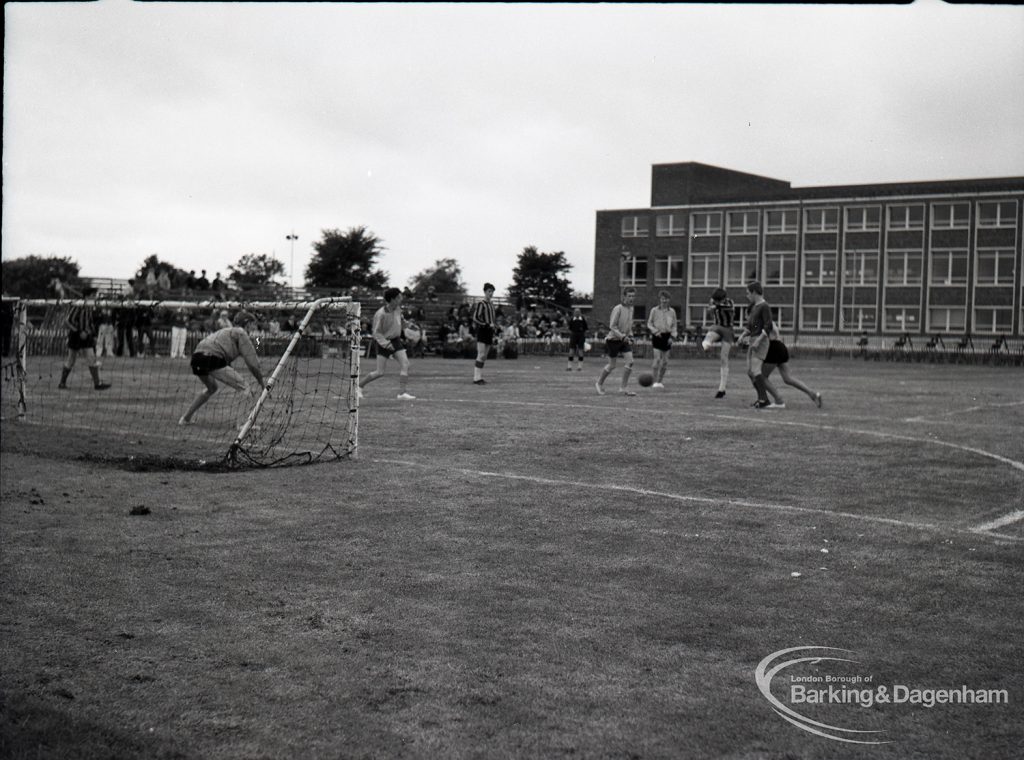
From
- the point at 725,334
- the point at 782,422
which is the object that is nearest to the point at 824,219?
the point at 725,334

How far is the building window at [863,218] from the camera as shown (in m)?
74.7

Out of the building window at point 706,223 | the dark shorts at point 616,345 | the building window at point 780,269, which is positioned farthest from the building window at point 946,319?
the dark shorts at point 616,345

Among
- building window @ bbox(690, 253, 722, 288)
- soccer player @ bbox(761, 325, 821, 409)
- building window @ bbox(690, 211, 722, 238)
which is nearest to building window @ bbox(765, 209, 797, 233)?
building window @ bbox(690, 211, 722, 238)

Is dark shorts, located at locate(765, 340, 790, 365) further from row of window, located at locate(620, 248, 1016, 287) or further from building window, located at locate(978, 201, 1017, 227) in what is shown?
building window, located at locate(978, 201, 1017, 227)

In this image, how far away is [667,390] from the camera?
21.5 meters

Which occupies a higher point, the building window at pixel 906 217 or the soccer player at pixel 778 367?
the building window at pixel 906 217

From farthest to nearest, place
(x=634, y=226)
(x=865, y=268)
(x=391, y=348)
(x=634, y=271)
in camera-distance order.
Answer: (x=634, y=226) < (x=634, y=271) < (x=865, y=268) < (x=391, y=348)

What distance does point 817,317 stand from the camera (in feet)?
255

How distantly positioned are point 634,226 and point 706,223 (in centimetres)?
655

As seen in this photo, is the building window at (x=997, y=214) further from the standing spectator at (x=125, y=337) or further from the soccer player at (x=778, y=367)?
the soccer player at (x=778, y=367)

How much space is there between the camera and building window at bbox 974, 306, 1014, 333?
2761 inches

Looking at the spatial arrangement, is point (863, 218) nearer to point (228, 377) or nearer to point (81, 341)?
point (81, 341)

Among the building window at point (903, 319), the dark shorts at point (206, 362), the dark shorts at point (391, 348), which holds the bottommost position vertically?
the dark shorts at point (206, 362)

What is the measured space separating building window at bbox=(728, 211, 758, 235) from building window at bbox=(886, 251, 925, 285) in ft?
34.8
